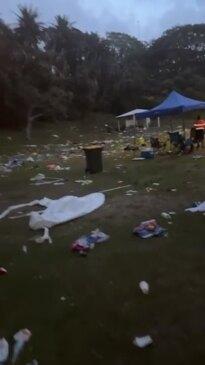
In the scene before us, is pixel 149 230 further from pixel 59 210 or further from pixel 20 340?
pixel 20 340

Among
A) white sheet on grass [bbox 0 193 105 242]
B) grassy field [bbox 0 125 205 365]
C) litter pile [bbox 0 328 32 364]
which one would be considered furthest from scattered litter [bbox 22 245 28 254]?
litter pile [bbox 0 328 32 364]

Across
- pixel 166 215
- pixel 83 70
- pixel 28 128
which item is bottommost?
pixel 28 128

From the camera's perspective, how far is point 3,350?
10.7 feet

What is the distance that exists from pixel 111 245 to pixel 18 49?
1006 inches

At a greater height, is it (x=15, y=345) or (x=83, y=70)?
(x=83, y=70)

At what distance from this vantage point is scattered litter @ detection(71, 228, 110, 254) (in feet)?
17.1

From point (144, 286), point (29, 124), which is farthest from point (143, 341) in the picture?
point (29, 124)

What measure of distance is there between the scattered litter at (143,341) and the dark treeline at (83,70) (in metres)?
26.3

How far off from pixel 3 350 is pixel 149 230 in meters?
2.85

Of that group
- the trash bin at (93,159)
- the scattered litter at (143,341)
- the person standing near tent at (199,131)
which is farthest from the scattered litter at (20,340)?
the person standing near tent at (199,131)

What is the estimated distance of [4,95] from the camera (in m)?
29.4

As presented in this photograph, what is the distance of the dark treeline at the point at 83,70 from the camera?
29.2 metres

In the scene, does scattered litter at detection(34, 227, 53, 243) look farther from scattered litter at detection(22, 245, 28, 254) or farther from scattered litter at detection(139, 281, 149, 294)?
scattered litter at detection(139, 281, 149, 294)

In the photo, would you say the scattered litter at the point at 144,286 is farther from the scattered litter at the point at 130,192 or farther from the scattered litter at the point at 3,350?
the scattered litter at the point at 130,192
